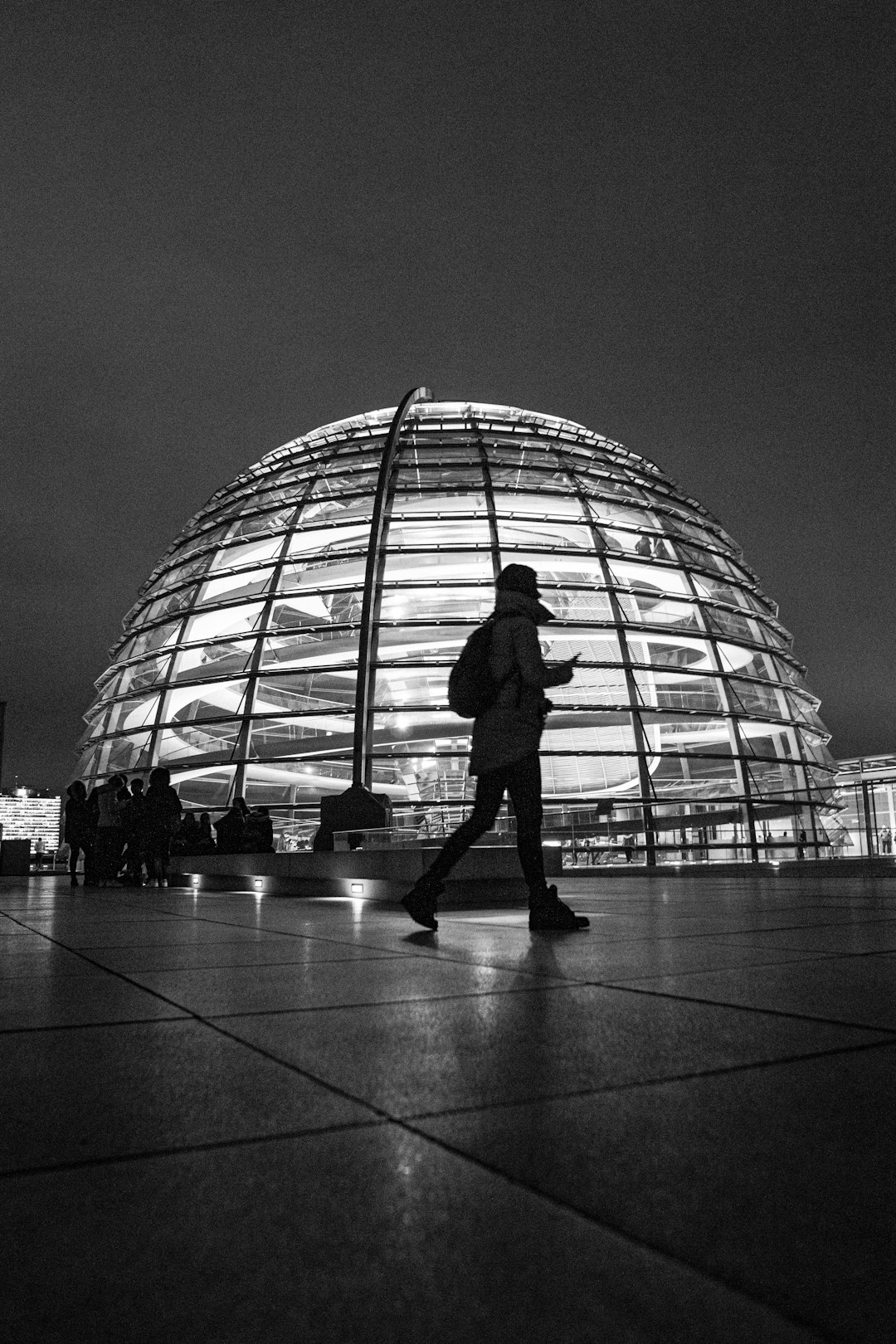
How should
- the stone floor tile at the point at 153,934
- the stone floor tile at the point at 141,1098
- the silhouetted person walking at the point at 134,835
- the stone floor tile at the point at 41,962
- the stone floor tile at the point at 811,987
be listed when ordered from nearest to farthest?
the stone floor tile at the point at 141,1098, the stone floor tile at the point at 811,987, the stone floor tile at the point at 41,962, the stone floor tile at the point at 153,934, the silhouetted person walking at the point at 134,835

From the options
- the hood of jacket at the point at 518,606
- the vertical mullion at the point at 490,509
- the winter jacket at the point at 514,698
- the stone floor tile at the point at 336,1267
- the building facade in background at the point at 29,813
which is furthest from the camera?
the building facade in background at the point at 29,813

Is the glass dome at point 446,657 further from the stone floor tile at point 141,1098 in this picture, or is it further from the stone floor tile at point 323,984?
the stone floor tile at point 141,1098

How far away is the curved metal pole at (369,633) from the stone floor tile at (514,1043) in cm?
1549

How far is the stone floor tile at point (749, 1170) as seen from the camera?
41.1 inches

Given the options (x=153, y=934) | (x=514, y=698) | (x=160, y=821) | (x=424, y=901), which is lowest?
(x=153, y=934)

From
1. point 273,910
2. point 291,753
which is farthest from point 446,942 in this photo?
point 291,753

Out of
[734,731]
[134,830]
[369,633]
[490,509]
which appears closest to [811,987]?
[134,830]

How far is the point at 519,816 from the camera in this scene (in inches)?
223

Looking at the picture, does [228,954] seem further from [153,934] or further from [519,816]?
[519,816]

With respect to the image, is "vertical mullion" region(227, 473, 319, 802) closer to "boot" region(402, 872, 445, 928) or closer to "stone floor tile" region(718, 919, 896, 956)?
"boot" region(402, 872, 445, 928)

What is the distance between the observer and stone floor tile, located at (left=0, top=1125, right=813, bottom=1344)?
3.14 ft

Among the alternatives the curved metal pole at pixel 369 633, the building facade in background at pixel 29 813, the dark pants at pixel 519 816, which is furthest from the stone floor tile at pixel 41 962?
the building facade in background at pixel 29 813

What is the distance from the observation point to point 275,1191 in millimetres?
1307

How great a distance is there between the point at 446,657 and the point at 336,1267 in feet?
61.8
